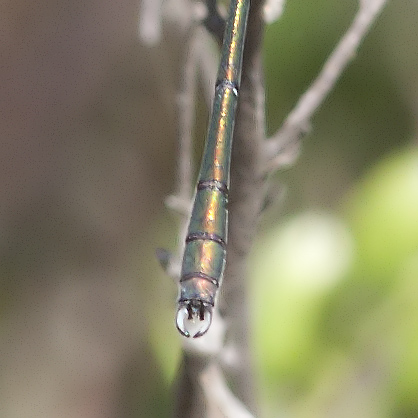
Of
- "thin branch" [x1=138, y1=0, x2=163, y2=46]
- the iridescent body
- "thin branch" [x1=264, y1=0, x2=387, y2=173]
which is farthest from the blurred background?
the iridescent body

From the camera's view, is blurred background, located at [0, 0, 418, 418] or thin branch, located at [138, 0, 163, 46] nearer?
thin branch, located at [138, 0, 163, 46]

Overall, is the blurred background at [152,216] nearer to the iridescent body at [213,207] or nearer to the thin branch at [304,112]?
the thin branch at [304,112]

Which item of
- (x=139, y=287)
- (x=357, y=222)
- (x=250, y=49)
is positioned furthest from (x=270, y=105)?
(x=250, y=49)

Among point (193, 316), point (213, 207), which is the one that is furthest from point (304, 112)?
point (193, 316)

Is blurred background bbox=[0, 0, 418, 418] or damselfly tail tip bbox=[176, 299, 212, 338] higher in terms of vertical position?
blurred background bbox=[0, 0, 418, 418]

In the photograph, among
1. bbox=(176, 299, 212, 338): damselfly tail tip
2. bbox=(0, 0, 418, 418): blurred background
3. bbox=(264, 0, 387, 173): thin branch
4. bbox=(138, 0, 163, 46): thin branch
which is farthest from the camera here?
bbox=(0, 0, 418, 418): blurred background

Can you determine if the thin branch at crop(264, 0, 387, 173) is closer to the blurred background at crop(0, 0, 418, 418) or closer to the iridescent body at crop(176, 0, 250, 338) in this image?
the iridescent body at crop(176, 0, 250, 338)

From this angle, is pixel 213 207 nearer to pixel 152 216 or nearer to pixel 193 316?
pixel 193 316
